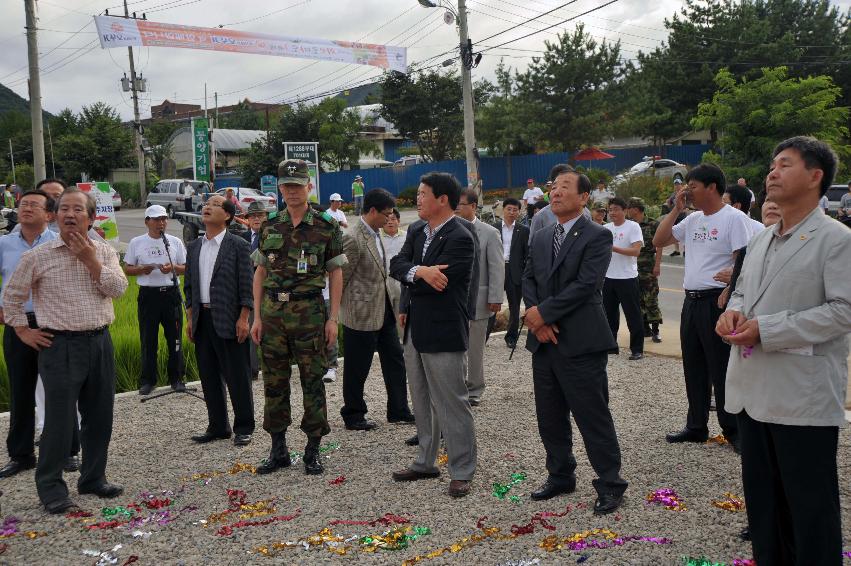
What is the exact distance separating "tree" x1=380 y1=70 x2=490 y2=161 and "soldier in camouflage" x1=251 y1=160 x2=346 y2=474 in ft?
129

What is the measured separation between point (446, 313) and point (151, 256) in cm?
451

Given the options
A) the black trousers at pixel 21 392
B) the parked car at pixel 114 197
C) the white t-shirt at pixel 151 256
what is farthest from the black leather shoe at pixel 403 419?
the parked car at pixel 114 197

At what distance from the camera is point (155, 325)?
27.1 feet

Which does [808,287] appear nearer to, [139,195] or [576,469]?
[576,469]

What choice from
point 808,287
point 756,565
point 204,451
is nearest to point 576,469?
point 756,565

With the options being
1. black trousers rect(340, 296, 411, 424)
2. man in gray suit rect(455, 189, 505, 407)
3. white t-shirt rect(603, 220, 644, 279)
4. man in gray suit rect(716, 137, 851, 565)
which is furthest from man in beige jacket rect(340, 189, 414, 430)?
man in gray suit rect(716, 137, 851, 565)

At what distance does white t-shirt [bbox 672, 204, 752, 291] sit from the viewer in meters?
5.45

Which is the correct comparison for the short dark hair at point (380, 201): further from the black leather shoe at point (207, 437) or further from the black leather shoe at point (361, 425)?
the black leather shoe at point (207, 437)

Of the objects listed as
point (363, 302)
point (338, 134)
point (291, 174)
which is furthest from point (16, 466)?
point (338, 134)

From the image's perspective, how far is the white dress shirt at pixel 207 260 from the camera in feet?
20.9

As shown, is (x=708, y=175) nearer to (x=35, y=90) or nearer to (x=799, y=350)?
(x=799, y=350)

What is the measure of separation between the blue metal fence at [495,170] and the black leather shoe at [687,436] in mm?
33023

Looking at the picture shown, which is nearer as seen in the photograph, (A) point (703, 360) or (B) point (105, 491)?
(B) point (105, 491)

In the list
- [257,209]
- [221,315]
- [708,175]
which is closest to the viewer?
[708,175]
